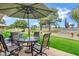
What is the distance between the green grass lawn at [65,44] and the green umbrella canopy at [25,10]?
1.61 feet

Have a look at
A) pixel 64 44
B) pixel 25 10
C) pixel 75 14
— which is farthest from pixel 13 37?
pixel 75 14

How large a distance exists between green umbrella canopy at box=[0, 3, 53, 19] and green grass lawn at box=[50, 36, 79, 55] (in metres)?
0.49

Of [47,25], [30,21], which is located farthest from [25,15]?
[47,25]

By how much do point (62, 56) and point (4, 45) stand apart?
1.06m

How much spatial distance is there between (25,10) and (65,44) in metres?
0.95

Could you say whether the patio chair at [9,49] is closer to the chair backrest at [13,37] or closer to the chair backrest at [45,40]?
the chair backrest at [13,37]

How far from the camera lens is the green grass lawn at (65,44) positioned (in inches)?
182

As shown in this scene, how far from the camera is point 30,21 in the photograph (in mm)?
4676

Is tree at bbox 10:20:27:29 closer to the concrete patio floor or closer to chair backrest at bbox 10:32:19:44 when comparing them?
chair backrest at bbox 10:32:19:44

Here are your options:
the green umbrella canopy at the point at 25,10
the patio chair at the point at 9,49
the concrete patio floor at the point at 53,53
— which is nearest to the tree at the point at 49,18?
the green umbrella canopy at the point at 25,10

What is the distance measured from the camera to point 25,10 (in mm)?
4672

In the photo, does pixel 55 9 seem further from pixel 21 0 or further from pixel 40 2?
pixel 21 0

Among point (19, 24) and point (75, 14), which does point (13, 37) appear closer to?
point (19, 24)

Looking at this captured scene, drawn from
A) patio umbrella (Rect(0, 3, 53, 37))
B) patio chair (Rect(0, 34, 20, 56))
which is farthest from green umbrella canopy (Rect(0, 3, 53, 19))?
patio chair (Rect(0, 34, 20, 56))
